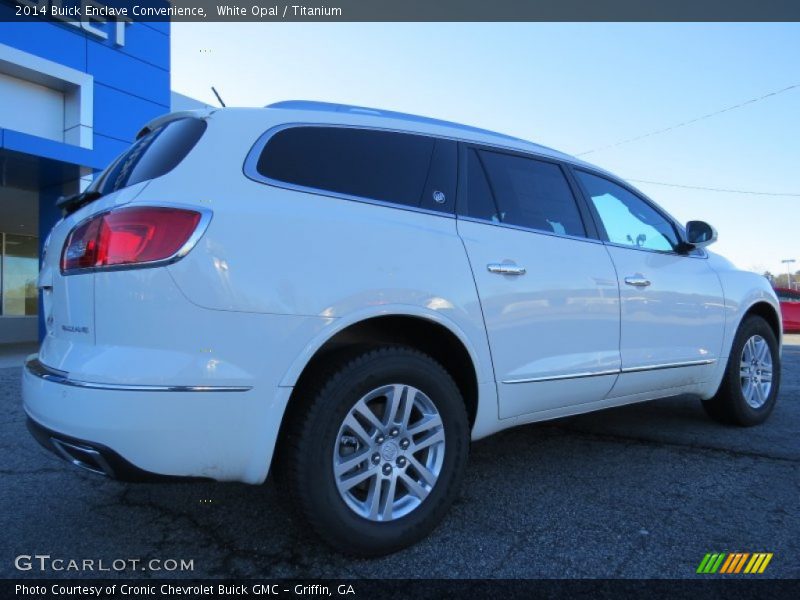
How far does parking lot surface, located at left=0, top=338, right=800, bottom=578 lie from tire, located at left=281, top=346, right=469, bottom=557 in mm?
135

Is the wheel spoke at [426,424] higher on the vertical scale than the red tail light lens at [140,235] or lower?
lower

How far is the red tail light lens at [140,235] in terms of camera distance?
1.93m

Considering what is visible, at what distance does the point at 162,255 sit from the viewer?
6.29ft

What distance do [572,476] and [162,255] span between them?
8.03ft

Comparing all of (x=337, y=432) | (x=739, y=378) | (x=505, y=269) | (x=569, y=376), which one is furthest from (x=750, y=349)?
(x=337, y=432)

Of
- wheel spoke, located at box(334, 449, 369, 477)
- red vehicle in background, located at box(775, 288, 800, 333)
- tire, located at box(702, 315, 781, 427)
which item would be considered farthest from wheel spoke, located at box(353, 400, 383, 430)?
red vehicle in background, located at box(775, 288, 800, 333)

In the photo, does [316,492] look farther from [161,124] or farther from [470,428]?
[161,124]

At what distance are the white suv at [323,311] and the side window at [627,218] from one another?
0.32 meters

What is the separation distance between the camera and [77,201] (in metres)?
2.45

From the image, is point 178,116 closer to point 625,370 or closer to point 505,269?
point 505,269

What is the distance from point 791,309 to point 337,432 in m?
17.1

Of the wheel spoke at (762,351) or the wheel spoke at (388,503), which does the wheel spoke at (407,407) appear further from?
the wheel spoke at (762,351)

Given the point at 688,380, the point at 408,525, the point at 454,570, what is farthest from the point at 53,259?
the point at 688,380

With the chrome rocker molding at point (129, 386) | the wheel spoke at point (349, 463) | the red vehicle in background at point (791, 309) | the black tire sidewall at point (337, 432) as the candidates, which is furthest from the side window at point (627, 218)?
the red vehicle in background at point (791, 309)
